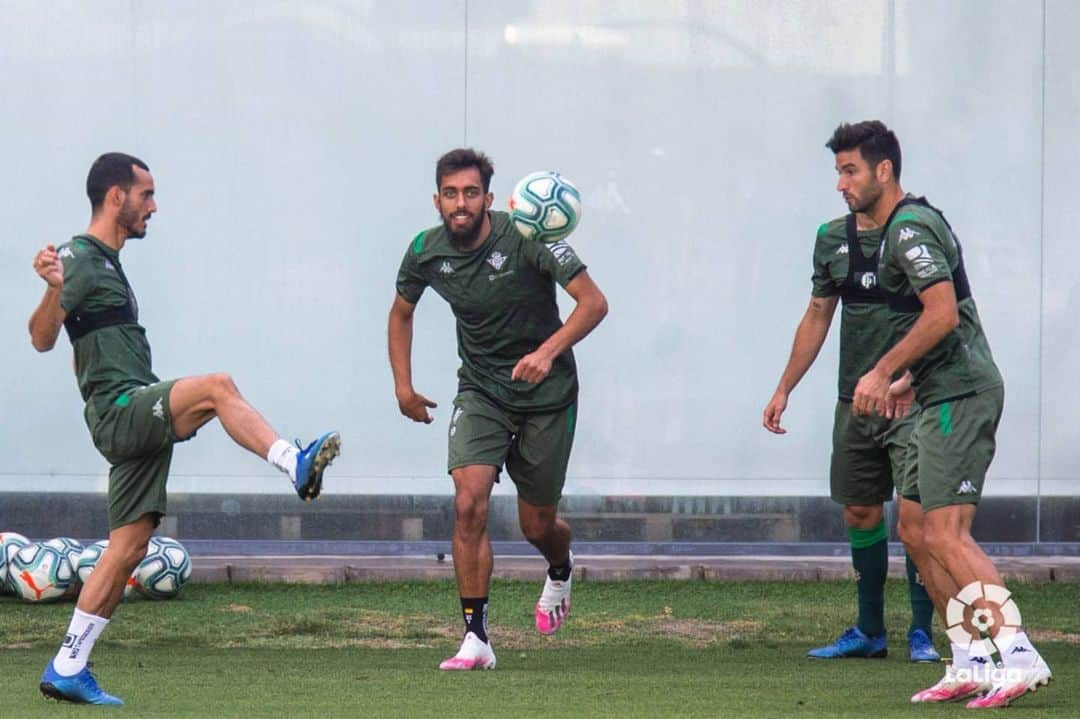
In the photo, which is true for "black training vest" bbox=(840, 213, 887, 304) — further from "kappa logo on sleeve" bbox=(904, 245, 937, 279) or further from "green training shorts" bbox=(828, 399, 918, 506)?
"kappa logo on sleeve" bbox=(904, 245, 937, 279)

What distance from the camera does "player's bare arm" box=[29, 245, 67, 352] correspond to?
6.53 m

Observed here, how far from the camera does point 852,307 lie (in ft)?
28.2

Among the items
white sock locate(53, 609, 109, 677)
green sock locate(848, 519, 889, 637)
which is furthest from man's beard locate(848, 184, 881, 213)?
white sock locate(53, 609, 109, 677)

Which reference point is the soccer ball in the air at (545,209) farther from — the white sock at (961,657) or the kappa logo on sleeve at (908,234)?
the white sock at (961,657)

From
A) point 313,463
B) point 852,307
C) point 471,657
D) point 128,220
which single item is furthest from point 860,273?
point 128,220

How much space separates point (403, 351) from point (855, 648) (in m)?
2.46

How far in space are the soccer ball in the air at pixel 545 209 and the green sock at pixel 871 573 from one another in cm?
200

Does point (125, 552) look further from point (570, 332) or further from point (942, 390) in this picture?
point (942, 390)

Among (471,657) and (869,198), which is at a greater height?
(869,198)

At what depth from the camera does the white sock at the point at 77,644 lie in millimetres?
6773

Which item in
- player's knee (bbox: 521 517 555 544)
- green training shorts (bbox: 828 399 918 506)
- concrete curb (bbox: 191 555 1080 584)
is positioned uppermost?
green training shorts (bbox: 828 399 918 506)

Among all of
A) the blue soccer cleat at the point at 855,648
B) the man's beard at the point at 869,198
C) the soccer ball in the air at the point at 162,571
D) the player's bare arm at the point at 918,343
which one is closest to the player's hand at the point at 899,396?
the player's bare arm at the point at 918,343

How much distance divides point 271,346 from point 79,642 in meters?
5.74

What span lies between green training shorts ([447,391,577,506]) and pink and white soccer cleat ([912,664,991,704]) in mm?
2291
